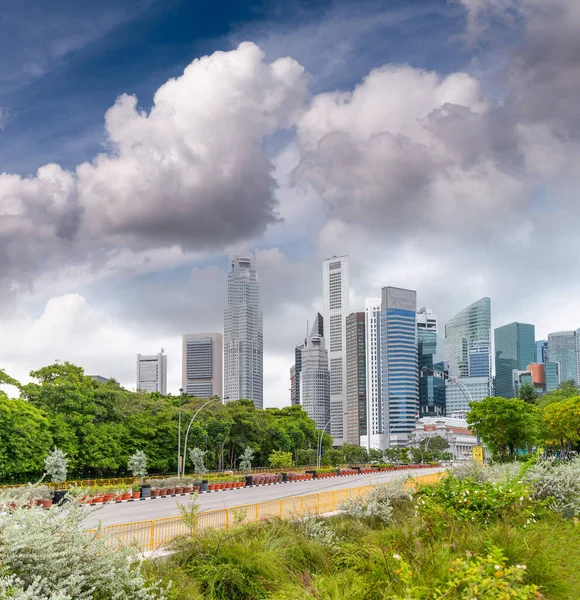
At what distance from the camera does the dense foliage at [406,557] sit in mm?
8250

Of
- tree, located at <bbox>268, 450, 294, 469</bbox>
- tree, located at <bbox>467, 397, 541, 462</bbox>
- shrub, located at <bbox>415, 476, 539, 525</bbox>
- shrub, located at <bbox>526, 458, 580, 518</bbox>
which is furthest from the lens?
tree, located at <bbox>268, 450, 294, 469</bbox>

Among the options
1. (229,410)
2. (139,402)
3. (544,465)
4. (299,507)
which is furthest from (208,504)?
(229,410)

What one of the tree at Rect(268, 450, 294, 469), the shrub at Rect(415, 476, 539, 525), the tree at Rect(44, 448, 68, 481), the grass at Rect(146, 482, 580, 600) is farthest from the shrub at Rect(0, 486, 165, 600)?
the tree at Rect(268, 450, 294, 469)

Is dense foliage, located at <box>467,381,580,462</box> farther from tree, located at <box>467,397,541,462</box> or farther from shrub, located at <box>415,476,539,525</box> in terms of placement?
shrub, located at <box>415,476,539,525</box>

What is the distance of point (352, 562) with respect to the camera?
1156cm

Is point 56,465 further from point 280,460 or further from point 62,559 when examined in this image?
point 62,559

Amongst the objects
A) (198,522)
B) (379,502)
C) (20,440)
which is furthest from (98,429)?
(379,502)

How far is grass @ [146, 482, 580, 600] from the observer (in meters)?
8.99

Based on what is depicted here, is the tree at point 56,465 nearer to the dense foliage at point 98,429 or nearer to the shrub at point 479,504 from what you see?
the dense foliage at point 98,429

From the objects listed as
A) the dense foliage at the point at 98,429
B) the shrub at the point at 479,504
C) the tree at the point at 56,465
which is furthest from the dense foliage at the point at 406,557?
the dense foliage at the point at 98,429

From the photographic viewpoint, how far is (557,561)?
35.0ft

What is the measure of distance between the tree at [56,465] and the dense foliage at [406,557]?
3658 centimetres

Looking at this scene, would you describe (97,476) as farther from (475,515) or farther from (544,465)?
(475,515)

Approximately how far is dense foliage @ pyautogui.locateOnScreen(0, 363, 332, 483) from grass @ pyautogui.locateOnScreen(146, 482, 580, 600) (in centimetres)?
4044
